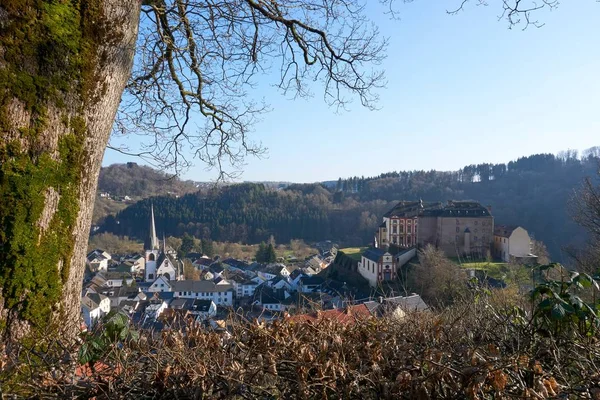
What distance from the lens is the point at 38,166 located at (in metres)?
2.51

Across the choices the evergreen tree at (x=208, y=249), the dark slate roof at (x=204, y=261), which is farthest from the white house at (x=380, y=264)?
the evergreen tree at (x=208, y=249)

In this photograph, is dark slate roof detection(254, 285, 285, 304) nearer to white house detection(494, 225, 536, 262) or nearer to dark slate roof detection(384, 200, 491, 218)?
white house detection(494, 225, 536, 262)

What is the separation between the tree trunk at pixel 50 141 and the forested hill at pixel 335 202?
2558 inches

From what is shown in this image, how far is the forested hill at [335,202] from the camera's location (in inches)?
2753

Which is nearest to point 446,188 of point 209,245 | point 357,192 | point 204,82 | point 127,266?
point 357,192

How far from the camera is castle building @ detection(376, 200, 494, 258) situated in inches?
1462

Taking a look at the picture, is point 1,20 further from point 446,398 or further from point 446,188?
point 446,188

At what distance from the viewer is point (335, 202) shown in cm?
8550

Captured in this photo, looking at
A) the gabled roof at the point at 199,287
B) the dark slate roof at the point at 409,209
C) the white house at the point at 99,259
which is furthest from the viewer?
the white house at the point at 99,259

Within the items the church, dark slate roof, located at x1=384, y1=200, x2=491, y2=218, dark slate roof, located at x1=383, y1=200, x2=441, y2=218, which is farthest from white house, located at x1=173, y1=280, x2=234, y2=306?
dark slate roof, located at x1=384, y1=200, x2=491, y2=218

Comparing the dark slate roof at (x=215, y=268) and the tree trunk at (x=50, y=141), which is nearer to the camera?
the tree trunk at (x=50, y=141)

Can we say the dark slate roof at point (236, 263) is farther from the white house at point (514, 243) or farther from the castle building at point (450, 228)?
the white house at point (514, 243)

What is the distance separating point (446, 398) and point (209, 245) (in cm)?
7038

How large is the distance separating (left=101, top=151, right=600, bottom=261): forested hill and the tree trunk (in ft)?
213
